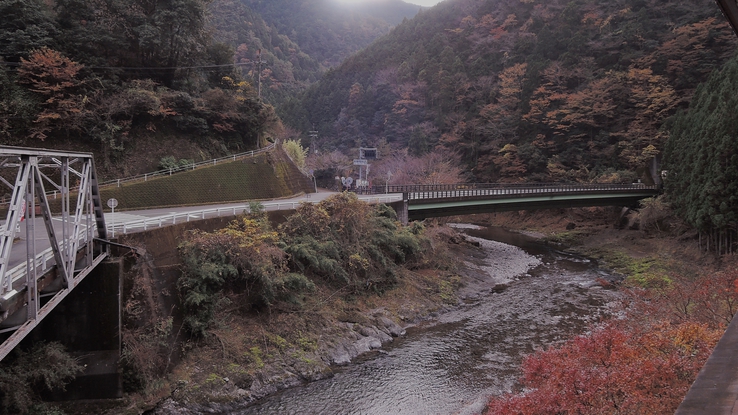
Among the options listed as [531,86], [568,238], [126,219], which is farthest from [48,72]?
[531,86]

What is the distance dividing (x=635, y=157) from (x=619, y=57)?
1413cm

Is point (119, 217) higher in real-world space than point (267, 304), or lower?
higher

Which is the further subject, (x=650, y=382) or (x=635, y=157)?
(x=635, y=157)

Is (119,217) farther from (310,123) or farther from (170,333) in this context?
(310,123)

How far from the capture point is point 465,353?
15047 mm

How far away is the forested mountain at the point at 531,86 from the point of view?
144 ft

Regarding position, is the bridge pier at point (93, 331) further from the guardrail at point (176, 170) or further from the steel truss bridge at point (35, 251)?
the guardrail at point (176, 170)

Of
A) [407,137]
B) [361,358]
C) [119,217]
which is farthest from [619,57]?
[119,217]

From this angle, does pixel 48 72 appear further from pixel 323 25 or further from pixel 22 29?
pixel 323 25

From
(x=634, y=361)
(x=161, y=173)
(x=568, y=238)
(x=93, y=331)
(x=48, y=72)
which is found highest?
(x=48, y=72)

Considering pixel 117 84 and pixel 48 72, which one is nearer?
pixel 48 72

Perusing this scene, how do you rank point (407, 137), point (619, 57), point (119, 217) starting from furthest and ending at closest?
point (407, 137) → point (619, 57) → point (119, 217)

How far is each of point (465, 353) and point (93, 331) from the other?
11.9m

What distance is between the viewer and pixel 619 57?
161ft
